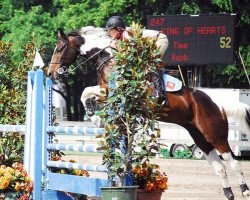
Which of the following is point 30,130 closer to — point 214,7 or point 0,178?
point 0,178

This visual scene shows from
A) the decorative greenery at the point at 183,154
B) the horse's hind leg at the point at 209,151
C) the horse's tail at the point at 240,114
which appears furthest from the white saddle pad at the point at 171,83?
the decorative greenery at the point at 183,154

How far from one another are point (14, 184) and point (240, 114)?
209 inches

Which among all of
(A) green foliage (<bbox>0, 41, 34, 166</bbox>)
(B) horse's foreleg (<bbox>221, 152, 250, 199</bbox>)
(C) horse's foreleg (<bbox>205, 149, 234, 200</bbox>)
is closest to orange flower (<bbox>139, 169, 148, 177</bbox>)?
(A) green foliage (<bbox>0, 41, 34, 166</bbox>)

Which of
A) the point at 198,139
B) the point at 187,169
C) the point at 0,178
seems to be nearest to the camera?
the point at 0,178

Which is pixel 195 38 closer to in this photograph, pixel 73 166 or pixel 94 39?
pixel 94 39

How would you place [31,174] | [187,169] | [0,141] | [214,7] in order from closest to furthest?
[31,174] < [0,141] < [187,169] < [214,7]

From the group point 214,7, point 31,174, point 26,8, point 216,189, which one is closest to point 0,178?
point 31,174

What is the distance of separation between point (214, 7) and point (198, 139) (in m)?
28.8

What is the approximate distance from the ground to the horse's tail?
1085 mm

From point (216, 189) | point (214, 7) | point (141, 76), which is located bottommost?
point (216, 189)

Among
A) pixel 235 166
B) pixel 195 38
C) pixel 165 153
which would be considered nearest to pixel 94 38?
pixel 235 166

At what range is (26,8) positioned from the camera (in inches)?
1980

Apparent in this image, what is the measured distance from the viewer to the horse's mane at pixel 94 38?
1483 cm

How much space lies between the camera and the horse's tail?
1548cm
